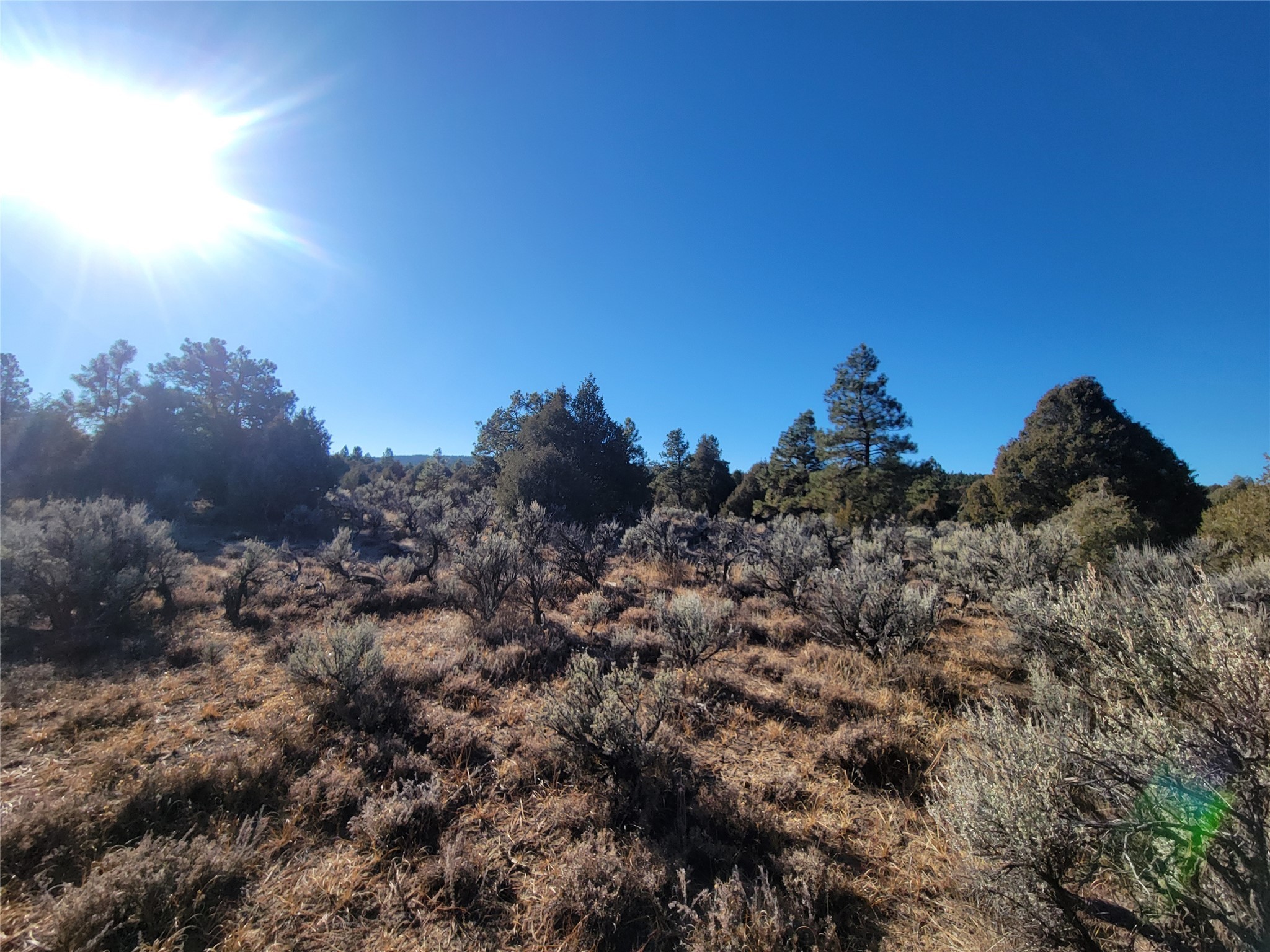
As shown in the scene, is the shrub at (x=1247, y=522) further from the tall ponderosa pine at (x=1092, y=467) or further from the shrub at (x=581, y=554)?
the shrub at (x=581, y=554)

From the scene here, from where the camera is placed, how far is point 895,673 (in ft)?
18.9

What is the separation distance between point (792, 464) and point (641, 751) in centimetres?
3329

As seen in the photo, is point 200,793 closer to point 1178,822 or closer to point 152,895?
point 152,895

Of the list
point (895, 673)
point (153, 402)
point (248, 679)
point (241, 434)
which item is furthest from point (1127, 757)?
point (153, 402)

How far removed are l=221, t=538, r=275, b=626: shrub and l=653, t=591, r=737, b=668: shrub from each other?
8109 millimetres

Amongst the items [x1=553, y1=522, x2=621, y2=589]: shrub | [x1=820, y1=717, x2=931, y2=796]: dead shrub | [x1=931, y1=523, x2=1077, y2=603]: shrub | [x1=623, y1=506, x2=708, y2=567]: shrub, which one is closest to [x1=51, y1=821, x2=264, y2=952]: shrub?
[x1=820, y1=717, x2=931, y2=796]: dead shrub

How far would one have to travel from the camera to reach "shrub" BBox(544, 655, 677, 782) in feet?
12.9

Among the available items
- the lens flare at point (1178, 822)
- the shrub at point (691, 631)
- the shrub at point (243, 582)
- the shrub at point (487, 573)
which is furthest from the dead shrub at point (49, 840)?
the lens flare at point (1178, 822)

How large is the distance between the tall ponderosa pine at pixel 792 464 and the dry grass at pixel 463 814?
2754 centimetres

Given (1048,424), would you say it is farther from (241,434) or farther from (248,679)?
(241,434)

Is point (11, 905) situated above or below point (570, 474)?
below

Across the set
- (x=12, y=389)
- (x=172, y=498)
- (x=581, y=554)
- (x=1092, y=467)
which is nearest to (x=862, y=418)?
(x=1092, y=467)

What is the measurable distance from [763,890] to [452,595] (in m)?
8.24

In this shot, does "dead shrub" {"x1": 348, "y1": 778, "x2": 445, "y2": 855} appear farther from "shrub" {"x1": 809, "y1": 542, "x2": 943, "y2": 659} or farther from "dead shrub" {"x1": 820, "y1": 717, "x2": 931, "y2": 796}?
"shrub" {"x1": 809, "y1": 542, "x2": 943, "y2": 659}
